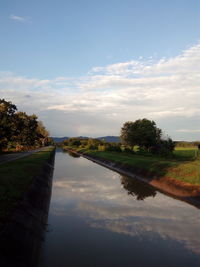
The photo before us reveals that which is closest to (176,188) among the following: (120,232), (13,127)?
(120,232)

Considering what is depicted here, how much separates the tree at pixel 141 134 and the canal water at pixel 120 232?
2006 inches

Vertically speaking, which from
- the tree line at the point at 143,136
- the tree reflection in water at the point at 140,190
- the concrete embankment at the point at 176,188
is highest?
the tree line at the point at 143,136

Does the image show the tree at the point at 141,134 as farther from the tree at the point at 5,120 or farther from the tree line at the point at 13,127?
the tree at the point at 5,120

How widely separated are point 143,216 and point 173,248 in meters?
5.47

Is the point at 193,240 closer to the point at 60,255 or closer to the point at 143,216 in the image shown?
the point at 143,216

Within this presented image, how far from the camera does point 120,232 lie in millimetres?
13938

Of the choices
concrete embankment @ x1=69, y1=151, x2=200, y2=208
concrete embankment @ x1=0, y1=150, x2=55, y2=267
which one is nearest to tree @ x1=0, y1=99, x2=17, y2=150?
Result: concrete embankment @ x1=69, y1=151, x2=200, y2=208

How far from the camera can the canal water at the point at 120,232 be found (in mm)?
10745

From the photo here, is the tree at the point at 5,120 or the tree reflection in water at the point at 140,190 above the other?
the tree at the point at 5,120

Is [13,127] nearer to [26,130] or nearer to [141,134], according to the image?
[26,130]

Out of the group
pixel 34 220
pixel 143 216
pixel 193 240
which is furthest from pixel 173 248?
pixel 34 220

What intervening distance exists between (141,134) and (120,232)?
6337cm

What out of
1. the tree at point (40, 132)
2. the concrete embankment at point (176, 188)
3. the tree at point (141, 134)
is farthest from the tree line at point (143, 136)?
the tree at point (40, 132)

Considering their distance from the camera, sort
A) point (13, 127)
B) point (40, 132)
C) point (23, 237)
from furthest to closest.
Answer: point (40, 132) → point (13, 127) → point (23, 237)
